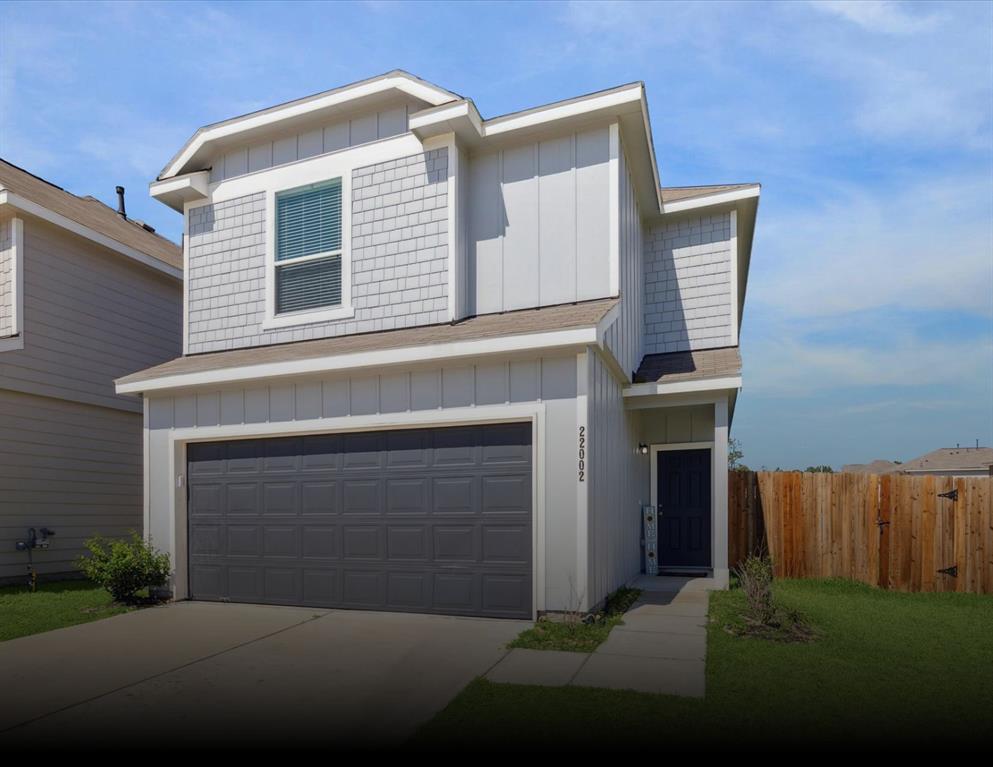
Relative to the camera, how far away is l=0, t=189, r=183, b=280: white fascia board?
10828mm

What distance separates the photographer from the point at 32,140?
12797 millimetres

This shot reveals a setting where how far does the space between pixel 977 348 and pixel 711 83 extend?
18.0 meters

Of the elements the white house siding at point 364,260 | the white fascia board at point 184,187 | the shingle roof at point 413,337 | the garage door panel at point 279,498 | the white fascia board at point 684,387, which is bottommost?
the garage door panel at point 279,498

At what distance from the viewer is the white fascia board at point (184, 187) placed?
10.3 metres

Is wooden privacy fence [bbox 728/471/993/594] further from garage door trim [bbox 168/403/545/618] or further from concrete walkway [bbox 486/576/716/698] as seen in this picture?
garage door trim [bbox 168/403/545/618]

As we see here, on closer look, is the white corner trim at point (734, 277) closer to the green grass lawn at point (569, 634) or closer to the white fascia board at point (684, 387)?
the white fascia board at point (684, 387)

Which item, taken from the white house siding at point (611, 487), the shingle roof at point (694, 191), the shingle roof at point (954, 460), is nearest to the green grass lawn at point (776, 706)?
the white house siding at point (611, 487)

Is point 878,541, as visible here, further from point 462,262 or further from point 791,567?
point 462,262

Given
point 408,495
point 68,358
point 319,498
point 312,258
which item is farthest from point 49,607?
point 312,258

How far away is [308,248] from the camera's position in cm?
970

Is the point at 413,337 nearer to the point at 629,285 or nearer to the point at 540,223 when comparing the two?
the point at 540,223

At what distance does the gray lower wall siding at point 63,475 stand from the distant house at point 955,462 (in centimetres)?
3295

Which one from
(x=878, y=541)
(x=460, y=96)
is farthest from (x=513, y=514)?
(x=878, y=541)

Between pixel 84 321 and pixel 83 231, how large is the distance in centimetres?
156
